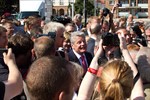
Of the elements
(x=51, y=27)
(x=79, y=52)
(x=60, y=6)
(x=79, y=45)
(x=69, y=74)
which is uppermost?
(x=60, y=6)

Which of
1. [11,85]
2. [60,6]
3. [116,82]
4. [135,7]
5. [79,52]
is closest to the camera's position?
[116,82]

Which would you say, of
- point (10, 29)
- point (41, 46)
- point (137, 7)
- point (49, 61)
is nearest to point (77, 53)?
point (41, 46)

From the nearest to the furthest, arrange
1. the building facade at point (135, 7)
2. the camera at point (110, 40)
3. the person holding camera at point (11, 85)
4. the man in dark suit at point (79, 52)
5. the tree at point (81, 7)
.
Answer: the person holding camera at point (11, 85), the camera at point (110, 40), the man in dark suit at point (79, 52), the tree at point (81, 7), the building facade at point (135, 7)

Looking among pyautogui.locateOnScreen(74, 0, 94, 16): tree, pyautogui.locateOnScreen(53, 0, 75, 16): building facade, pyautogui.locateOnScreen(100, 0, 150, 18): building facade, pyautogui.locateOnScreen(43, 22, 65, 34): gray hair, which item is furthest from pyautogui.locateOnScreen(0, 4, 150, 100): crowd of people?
pyautogui.locateOnScreen(53, 0, 75, 16): building facade

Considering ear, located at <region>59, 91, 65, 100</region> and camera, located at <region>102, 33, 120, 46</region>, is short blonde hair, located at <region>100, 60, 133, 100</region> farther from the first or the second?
camera, located at <region>102, 33, 120, 46</region>

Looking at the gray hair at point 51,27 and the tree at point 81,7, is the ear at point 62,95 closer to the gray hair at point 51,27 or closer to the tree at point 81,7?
the gray hair at point 51,27

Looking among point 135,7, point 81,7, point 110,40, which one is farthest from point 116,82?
point 135,7

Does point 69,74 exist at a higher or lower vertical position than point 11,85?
higher

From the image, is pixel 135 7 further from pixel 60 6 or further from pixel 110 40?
pixel 110 40

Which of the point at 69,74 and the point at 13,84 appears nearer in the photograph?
the point at 69,74

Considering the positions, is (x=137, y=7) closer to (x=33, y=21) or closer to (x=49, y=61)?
(x=33, y=21)

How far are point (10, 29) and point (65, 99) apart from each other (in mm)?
5424

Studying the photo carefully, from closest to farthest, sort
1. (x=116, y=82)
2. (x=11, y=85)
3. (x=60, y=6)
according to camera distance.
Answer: (x=116, y=82) < (x=11, y=85) < (x=60, y=6)

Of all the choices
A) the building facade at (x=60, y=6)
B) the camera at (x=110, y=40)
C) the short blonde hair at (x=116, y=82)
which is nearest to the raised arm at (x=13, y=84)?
the short blonde hair at (x=116, y=82)
